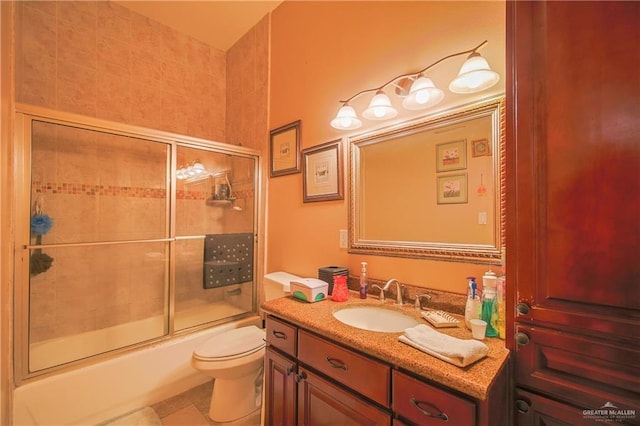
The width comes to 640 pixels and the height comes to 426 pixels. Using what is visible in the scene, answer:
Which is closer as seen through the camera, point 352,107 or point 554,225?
point 554,225

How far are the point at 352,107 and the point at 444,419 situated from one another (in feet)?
4.91

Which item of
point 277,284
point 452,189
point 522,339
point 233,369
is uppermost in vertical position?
point 452,189

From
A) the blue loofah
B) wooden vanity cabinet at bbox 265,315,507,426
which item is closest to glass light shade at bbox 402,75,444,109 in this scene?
wooden vanity cabinet at bbox 265,315,507,426

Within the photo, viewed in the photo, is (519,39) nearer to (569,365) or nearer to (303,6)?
(569,365)

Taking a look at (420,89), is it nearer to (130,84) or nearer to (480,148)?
(480,148)

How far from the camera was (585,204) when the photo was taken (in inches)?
26.3

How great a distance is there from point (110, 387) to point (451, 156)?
2.40 m

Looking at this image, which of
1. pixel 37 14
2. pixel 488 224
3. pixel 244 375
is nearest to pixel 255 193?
pixel 244 375

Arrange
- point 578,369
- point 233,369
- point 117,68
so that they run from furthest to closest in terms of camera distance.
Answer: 1. point 117,68
2. point 233,369
3. point 578,369

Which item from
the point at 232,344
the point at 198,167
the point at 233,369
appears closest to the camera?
the point at 233,369

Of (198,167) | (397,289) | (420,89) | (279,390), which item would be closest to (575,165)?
(420,89)

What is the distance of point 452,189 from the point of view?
1.24 m

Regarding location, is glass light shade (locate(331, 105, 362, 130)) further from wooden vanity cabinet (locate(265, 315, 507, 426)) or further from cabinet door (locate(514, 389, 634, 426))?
cabinet door (locate(514, 389, 634, 426))

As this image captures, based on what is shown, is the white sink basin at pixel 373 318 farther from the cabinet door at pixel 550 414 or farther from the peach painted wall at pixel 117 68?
the peach painted wall at pixel 117 68
